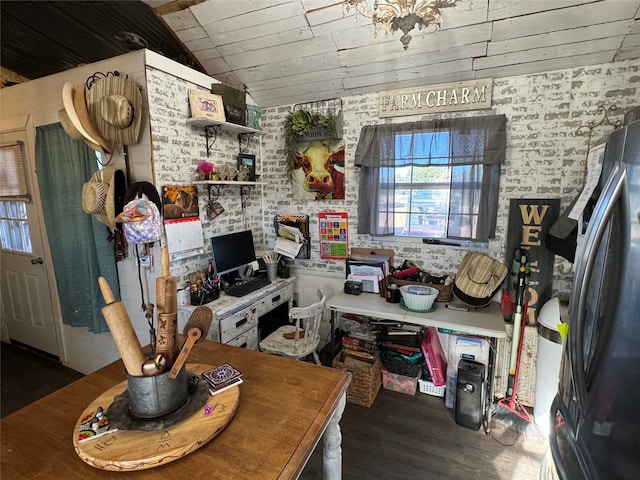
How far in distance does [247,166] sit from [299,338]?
1648 millimetres

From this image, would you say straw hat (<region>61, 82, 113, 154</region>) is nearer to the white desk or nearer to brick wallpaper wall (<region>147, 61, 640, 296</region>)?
brick wallpaper wall (<region>147, 61, 640, 296</region>)

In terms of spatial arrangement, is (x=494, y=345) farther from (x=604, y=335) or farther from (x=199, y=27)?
(x=199, y=27)

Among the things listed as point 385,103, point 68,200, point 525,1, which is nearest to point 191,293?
point 68,200

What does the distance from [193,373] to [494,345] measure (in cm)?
201

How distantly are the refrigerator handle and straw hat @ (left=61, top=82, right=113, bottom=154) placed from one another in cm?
259

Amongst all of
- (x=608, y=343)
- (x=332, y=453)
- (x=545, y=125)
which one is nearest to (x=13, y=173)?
(x=332, y=453)

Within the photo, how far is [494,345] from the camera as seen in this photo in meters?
2.16

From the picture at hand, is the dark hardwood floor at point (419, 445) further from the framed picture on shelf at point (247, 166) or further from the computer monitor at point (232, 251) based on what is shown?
the framed picture on shelf at point (247, 166)

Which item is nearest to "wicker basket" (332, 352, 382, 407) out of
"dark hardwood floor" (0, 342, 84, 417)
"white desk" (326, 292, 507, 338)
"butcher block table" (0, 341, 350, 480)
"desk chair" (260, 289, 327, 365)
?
"desk chair" (260, 289, 327, 365)

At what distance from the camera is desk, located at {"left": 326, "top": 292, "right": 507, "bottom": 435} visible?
6.45 ft

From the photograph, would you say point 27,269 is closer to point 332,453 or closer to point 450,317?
point 332,453

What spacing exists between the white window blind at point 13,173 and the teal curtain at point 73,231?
1.32ft

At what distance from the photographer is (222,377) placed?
101cm

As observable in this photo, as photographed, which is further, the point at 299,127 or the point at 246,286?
the point at 299,127
